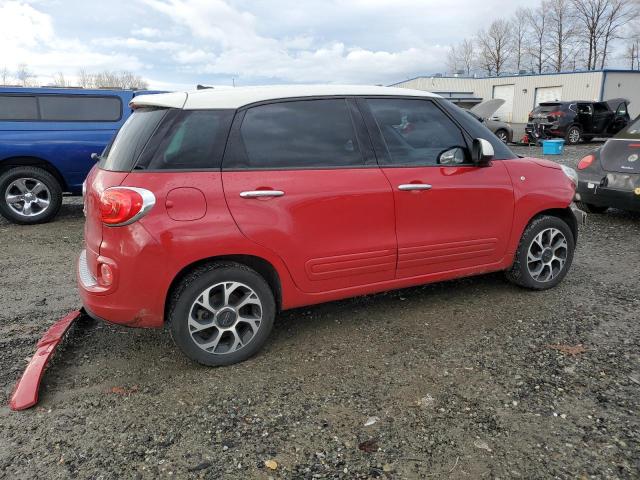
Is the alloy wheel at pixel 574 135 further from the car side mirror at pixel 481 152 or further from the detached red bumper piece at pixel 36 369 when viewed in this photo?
the detached red bumper piece at pixel 36 369

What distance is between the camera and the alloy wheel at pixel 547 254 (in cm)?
418

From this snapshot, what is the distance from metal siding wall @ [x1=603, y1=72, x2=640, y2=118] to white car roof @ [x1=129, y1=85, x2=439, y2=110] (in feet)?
111

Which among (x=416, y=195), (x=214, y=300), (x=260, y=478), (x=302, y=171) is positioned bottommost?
(x=260, y=478)

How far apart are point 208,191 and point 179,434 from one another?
52.0 inches

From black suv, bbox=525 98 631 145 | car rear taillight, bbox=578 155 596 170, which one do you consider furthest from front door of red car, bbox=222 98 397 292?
black suv, bbox=525 98 631 145

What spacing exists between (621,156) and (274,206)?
5.64 meters

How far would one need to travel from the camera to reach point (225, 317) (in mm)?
3051

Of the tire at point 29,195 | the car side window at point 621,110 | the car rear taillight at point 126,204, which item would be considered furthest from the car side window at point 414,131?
the car side window at point 621,110

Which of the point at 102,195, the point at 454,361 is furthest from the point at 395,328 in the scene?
the point at 102,195

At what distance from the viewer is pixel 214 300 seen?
3021mm

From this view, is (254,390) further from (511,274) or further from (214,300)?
(511,274)

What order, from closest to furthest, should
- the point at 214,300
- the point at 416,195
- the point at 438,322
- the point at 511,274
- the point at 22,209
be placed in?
the point at 214,300
the point at 416,195
the point at 438,322
the point at 511,274
the point at 22,209

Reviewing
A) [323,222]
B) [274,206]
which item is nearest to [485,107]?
[323,222]

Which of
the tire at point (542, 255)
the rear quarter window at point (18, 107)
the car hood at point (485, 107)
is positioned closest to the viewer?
the tire at point (542, 255)
